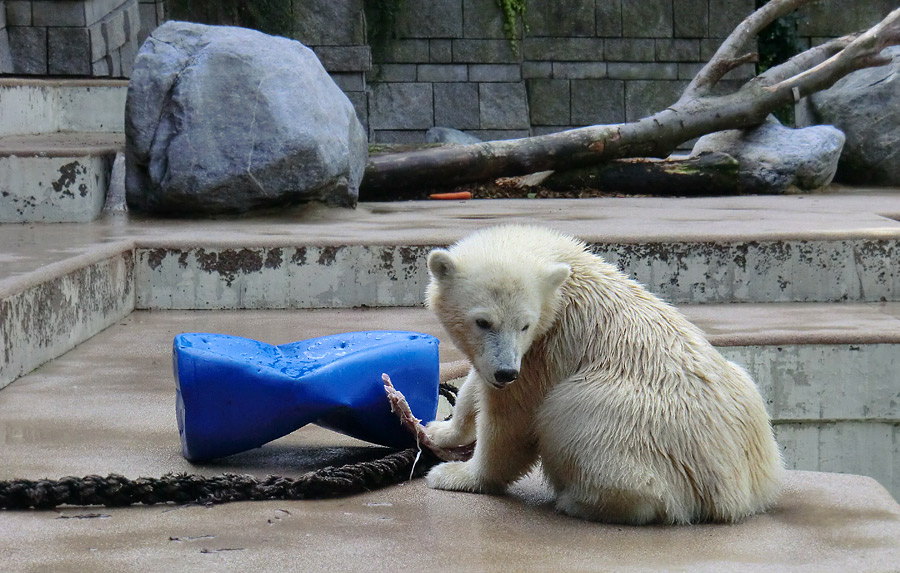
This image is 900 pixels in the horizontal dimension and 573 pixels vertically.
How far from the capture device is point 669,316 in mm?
2383

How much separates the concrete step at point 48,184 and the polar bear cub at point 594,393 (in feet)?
12.2

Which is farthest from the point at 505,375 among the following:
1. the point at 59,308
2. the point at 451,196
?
the point at 451,196

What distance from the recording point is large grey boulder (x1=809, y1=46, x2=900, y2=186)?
344 inches

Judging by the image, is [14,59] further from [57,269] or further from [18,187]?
[57,269]

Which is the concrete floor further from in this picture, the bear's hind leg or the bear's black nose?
the bear's black nose

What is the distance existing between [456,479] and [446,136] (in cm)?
935

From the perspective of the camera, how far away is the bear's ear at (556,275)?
222cm

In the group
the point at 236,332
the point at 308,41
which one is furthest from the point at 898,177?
the point at 236,332

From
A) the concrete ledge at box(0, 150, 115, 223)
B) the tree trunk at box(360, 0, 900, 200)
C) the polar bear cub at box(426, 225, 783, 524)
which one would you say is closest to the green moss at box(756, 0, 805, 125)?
the tree trunk at box(360, 0, 900, 200)

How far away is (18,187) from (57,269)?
184cm

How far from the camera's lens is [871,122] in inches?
346

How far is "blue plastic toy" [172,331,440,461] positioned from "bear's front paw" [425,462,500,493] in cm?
19

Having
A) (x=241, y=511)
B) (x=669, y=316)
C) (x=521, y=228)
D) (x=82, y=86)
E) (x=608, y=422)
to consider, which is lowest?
(x=241, y=511)

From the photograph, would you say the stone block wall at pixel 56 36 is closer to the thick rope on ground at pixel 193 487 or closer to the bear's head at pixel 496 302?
the thick rope on ground at pixel 193 487
